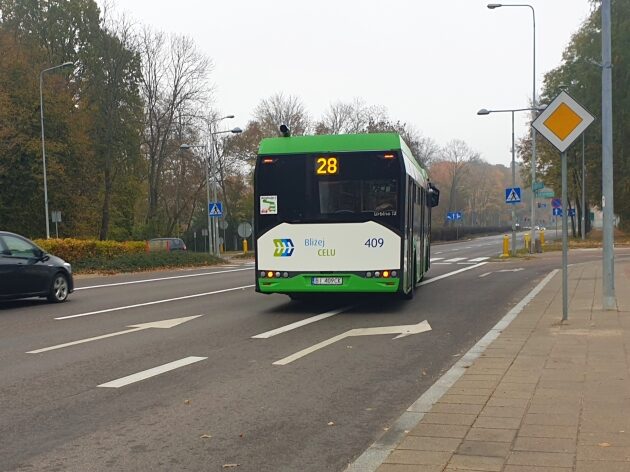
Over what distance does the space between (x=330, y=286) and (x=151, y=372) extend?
17.1ft

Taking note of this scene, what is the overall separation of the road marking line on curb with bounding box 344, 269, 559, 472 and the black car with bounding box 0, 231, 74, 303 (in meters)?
9.63

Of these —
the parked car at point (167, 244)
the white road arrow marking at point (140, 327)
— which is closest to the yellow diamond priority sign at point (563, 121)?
the white road arrow marking at point (140, 327)

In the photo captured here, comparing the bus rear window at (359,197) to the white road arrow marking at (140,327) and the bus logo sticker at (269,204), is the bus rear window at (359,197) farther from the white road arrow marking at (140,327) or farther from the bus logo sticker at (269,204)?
the white road arrow marking at (140,327)

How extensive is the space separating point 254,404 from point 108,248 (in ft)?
77.6

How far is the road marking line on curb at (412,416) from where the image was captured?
460 centimetres

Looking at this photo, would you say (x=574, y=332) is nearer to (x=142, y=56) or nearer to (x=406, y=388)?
(x=406, y=388)

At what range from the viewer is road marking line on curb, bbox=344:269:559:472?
4.60m

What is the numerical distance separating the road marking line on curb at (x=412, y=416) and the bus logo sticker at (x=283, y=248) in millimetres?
4155

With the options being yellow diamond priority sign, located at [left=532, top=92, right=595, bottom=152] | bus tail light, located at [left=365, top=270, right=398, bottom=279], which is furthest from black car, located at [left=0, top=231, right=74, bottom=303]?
yellow diamond priority sign, located at [left=532, top=92, right=595, bottom=152]

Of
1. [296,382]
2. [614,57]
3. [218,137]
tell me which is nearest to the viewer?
[296,382]

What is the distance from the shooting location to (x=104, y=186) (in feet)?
160

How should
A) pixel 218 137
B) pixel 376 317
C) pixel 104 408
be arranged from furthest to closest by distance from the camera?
pixel 218 137 < pixel 376 317 < pixel 104 408

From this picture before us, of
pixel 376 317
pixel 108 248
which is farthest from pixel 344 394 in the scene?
pixel 108 248

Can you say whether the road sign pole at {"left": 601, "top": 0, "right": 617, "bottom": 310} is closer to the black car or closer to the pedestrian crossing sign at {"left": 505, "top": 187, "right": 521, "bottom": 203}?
the black car
